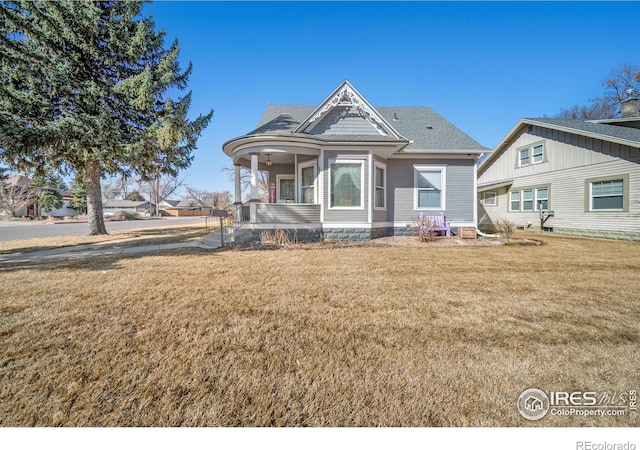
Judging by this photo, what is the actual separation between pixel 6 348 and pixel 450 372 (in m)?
4.30

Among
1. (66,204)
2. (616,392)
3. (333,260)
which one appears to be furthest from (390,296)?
(66,204)

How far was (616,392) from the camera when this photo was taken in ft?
7.03

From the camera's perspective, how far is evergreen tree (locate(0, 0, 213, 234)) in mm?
11117

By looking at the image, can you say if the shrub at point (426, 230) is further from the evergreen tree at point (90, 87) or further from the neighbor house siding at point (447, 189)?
the evergreen tree at point (90, 87)

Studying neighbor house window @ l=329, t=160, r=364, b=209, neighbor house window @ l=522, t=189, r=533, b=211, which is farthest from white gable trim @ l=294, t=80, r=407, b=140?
neighbor house window @ l=522, t=189, r=533, b=211

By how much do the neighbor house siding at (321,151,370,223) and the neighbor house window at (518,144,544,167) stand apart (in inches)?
485

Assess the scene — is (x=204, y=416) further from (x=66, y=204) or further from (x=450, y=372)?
(x=66, y=204)

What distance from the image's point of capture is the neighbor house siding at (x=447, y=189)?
474 inches

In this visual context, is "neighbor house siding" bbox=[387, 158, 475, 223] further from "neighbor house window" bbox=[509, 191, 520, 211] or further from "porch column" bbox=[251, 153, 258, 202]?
"neighbor house window" bbox=[509, 191, 520, 211]

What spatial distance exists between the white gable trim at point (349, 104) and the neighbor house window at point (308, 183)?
5.15 ft

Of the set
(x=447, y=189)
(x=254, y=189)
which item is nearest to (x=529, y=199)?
(x=447, y=189)

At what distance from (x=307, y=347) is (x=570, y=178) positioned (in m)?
17.7

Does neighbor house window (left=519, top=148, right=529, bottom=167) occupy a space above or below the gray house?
above

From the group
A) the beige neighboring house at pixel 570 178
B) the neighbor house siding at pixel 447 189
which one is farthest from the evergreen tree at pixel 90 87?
the beige neighboring house at pixel 570 178
